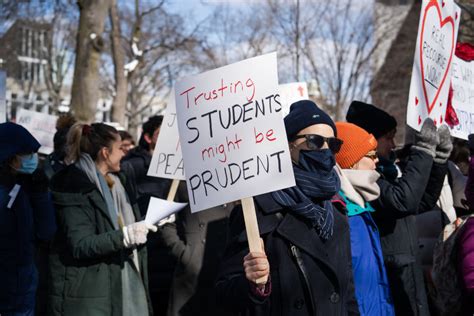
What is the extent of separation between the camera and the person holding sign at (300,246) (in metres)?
3.46

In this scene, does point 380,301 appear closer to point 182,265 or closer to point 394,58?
point 182,265

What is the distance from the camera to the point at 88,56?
1309 centimetres

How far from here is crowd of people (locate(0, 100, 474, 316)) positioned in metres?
3.53

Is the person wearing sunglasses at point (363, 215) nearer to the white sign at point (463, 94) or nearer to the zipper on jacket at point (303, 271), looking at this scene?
the zipper on jacket at point (303, 271)

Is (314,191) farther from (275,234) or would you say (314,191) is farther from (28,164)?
(28,164)

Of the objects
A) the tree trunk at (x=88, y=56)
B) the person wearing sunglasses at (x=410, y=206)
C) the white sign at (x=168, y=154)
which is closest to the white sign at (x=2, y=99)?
the white sign at (x=168, y=154)

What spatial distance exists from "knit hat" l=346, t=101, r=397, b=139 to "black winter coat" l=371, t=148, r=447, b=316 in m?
0.59

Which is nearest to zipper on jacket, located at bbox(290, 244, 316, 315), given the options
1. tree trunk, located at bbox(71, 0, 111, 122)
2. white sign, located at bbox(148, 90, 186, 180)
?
white sign, located at bbox(148, 90, 186, 180)

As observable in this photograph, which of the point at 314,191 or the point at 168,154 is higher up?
the point at 168,154

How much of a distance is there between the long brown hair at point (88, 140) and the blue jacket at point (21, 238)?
2.02ft

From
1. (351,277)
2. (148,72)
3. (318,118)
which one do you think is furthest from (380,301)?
(148,72)

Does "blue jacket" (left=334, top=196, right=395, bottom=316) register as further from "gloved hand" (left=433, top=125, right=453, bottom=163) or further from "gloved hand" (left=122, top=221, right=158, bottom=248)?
"gloved hand" (left=122, top=221, right=158, bottom=248)

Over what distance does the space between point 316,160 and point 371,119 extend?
1.90 meters

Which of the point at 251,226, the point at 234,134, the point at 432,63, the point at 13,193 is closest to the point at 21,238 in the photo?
the point at 13,193
